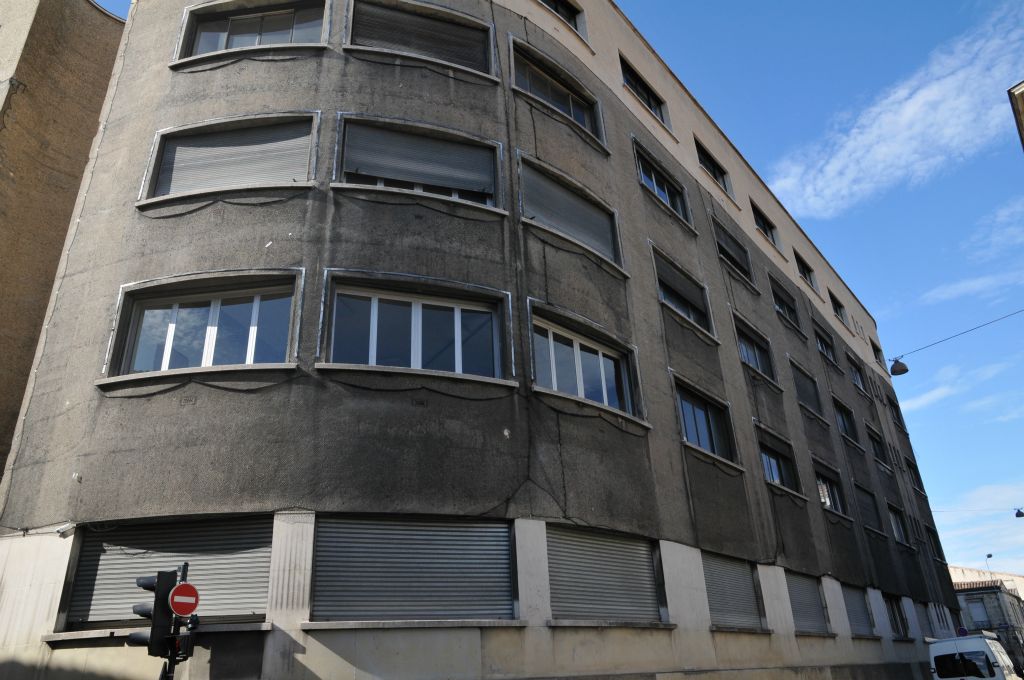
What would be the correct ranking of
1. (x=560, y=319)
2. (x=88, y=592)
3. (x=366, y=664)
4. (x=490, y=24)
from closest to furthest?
(x=366, y=664) < (x=88, y=592) < (x=560, y=319) < (x=490, y=24)

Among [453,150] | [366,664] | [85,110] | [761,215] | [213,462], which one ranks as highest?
[761,215]

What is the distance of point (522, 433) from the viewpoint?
9.78m

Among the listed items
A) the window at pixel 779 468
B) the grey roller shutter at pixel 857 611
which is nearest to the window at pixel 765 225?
the window at pixel 779 468

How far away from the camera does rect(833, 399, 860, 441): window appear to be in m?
24.0

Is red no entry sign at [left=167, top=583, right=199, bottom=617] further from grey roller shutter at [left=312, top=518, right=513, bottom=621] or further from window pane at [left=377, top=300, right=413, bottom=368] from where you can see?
window pane at [left=377, top=300, right=413, bottom=368]

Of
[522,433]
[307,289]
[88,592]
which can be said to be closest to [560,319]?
[522,433]

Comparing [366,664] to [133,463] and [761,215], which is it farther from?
[761,215]

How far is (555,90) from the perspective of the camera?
14.6 meters

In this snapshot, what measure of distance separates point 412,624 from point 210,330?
179 inches

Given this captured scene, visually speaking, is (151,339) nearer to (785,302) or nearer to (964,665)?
(964,665)

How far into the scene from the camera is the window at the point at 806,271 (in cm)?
2645

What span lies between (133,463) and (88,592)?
1456mm

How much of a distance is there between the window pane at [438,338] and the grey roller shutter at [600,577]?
2580mm

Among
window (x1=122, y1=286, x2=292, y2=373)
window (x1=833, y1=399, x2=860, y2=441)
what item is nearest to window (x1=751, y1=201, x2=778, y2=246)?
window (x1=833, y1=399, x2=860, y2=441)
